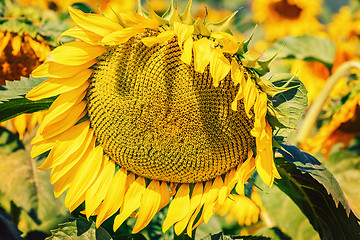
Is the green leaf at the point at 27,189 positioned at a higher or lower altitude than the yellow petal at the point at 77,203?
lower

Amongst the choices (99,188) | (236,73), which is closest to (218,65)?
(236,73)

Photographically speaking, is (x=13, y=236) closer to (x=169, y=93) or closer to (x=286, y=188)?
(x=169, y=93)

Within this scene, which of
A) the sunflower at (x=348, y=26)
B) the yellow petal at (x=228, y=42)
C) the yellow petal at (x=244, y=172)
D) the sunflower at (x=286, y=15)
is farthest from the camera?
the sunflower at (x=286, y=15)

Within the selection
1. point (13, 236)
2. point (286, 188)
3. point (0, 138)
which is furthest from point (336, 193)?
point (0, 138)

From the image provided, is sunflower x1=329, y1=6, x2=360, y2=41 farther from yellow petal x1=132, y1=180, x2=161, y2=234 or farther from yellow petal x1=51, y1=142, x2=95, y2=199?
yellow petal x1=51, y1=142, x2=95, y2=199

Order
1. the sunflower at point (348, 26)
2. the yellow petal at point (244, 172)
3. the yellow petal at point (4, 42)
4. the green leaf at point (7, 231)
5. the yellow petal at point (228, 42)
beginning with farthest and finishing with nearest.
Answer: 1. the sunflower at point (348, 26)
2. the yellow petal at point (4, 42)
3. the green leaf at point (7, 231)
4. the yellow petal at point (244, 172)
5. the yellow petal at point (228, 42)

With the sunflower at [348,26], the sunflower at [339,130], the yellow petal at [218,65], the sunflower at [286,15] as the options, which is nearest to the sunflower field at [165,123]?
the yellow petal at [218,65]

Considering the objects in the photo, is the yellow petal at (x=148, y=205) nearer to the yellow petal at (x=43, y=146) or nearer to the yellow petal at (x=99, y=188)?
the yellow petal at (x=99, y=188)

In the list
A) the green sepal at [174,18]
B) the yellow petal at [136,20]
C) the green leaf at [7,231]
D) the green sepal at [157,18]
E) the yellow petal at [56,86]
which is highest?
the green sepal at [174,18]

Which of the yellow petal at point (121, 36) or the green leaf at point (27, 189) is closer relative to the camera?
the yellow petal at point (121, 36)
